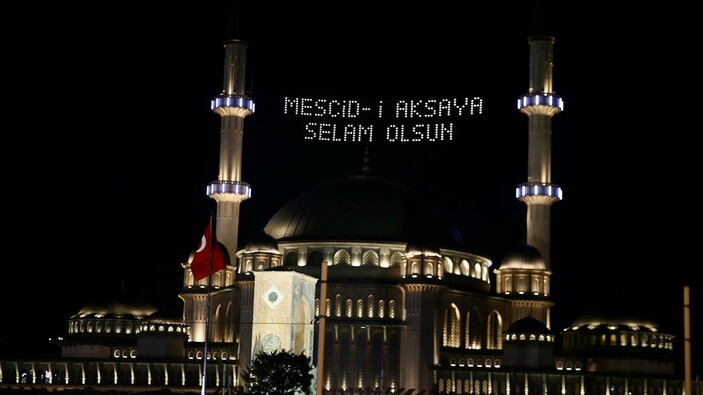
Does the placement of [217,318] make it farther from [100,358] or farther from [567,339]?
[567,339]

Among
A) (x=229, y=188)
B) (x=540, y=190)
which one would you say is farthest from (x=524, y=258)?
(x=229, y=188)

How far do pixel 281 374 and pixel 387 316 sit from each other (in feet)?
85.4

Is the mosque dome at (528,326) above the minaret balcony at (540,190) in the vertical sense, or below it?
below

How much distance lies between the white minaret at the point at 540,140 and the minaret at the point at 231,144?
18.2 meters

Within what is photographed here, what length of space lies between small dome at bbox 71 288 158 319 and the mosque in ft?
0.55

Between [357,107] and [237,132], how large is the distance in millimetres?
9023

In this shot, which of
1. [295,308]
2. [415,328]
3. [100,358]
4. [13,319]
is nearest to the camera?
[295,308]

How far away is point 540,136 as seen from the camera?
96.1 metres

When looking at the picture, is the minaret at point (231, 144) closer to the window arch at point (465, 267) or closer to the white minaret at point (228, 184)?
the white minaret at point (228, 184)

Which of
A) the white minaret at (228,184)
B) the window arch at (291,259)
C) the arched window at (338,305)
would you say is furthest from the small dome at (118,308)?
the arched window at (338,305)

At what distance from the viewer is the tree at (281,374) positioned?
6875 centimetres

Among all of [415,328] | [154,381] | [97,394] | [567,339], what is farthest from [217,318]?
[97,394]

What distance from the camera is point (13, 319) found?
115938mm

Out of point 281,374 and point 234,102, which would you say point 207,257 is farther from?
point 234,102
